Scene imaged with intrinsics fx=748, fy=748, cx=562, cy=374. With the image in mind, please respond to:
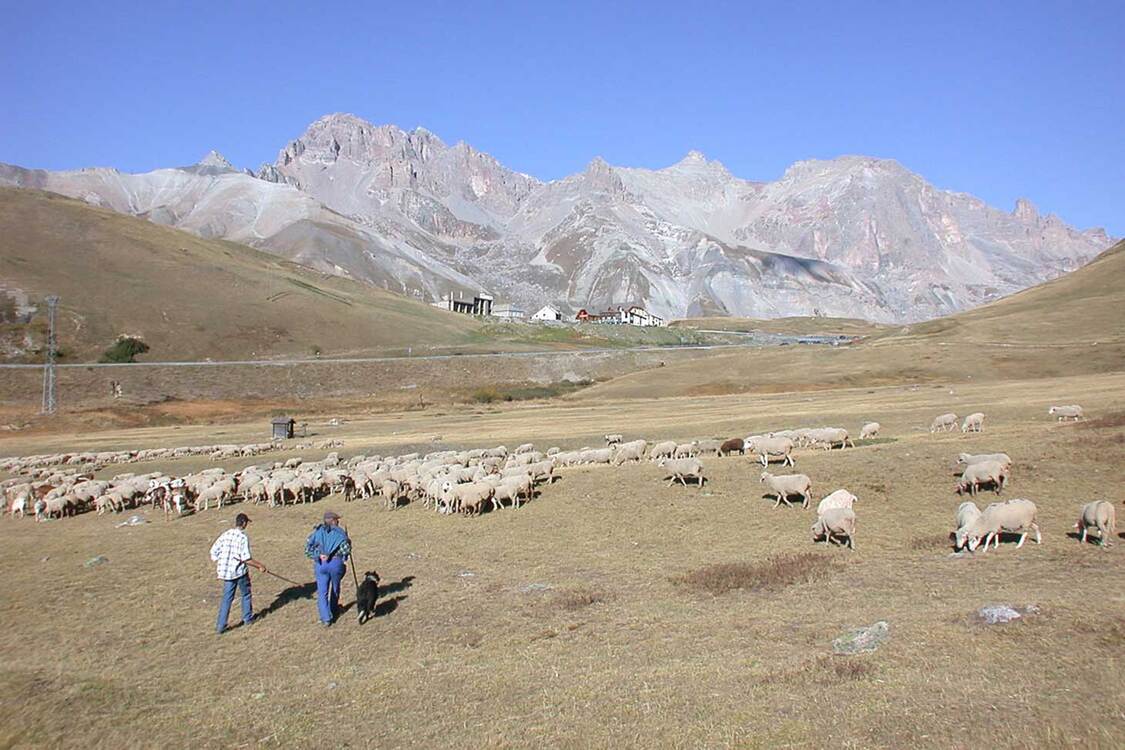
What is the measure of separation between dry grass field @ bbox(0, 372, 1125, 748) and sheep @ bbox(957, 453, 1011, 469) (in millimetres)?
790

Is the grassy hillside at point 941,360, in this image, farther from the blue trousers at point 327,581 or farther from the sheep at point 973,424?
the blue trousers at point 327,581

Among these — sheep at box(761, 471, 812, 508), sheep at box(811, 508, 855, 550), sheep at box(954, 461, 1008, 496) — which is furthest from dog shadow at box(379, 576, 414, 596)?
sheep at box(954, 461, 1008, 496)

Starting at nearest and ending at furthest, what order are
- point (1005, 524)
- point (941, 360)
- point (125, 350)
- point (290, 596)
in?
point (1005, 524)
point (290, 596)
point (941, 360)
point (125, 350)

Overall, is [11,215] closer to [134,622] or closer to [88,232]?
[88,232]

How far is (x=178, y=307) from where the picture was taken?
130 m

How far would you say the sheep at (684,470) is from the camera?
2750 cm

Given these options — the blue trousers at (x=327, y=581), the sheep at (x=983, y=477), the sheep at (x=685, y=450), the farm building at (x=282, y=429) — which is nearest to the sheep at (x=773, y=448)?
the sheep at (x=685, y=450)

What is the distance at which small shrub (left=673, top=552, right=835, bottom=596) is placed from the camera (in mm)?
16484

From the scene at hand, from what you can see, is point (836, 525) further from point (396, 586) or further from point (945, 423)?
point (945, 423)

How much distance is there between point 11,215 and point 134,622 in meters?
175

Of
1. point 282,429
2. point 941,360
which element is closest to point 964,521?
point 282,429

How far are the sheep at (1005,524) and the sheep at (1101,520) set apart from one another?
1.00 m

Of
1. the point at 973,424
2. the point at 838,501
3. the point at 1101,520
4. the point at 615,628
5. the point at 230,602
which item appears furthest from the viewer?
the point at 973,424

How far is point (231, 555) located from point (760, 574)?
38.7ft
